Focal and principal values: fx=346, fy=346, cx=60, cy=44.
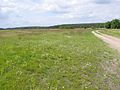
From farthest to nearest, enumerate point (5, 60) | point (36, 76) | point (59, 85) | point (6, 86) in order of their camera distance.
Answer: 1. point (5, 60)
2. point (36, 76)
3. point (59, 85)
4. point (6, 86)

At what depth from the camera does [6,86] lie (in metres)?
9.76

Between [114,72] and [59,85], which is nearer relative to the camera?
[59,85]

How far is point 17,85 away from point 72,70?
12.1ft

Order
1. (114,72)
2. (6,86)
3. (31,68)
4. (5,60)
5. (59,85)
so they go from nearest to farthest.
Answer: (6,86), (59,85), (31,68), (5,60), (114,72)

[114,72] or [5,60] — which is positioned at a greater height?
[5,60]

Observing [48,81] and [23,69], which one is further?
[23,69]

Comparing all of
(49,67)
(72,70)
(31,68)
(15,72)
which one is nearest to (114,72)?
(72,70)

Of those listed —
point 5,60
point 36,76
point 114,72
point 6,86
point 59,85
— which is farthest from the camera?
point 114,72

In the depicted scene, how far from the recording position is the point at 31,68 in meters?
12.3

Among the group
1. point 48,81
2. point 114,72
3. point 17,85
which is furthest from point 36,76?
point 114,72

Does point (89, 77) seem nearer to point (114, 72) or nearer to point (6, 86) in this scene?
point (114, 72)

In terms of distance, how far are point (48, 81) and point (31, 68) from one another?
1.60 metres

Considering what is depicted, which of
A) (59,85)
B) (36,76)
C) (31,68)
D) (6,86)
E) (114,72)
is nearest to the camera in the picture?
(6,86)

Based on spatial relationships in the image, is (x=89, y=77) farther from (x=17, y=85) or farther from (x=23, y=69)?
(x=17, y=85)
